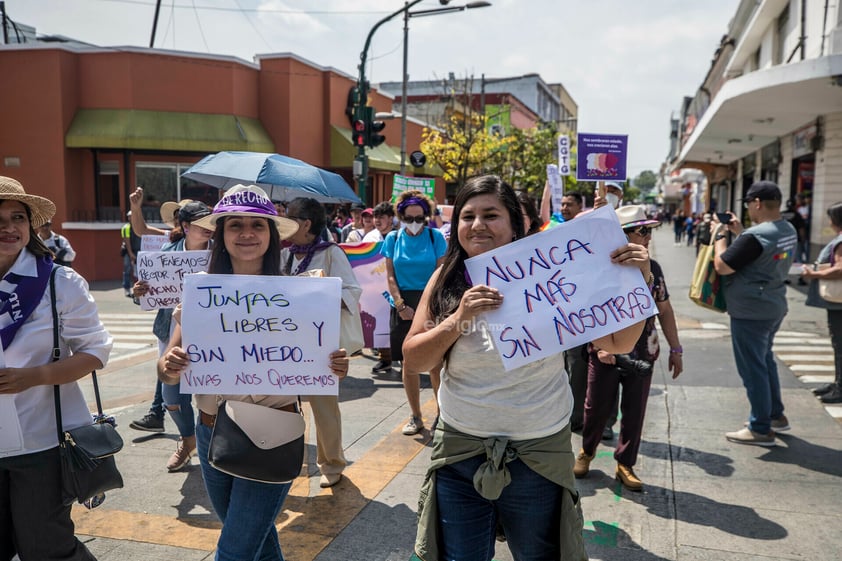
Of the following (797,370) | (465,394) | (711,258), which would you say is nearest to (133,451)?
(465,394)

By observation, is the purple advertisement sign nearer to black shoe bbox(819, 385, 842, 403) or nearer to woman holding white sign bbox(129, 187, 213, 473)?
black shoe bbox(819, 385, 842, 403)

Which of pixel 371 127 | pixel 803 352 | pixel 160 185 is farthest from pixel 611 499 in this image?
pixel 160 185

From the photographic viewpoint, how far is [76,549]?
8.87 ft

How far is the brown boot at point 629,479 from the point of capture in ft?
14.3

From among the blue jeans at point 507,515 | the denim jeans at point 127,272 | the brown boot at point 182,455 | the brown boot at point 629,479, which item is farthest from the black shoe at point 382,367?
the denim jeans at point 127,272

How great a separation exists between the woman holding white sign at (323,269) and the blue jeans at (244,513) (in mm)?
1673

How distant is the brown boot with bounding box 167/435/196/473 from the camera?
4.72m

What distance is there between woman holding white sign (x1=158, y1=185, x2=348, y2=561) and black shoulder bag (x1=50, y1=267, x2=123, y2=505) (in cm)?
34

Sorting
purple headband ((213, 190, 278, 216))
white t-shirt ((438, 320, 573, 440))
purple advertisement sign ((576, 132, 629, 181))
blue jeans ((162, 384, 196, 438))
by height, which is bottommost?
blue jeans ((162, 384, 196, 438))

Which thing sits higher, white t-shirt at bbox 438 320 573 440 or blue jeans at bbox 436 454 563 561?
white t-shirt at bbox 438 320 573 440

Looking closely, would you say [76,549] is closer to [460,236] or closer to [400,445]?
[460,236]

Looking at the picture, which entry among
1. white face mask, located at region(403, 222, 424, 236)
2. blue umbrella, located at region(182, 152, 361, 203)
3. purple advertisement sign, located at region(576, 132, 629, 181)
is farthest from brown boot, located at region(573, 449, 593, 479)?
purple advertisement sign, located at region(576, 132, 629, 181)

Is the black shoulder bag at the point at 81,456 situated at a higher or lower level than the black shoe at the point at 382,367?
higher

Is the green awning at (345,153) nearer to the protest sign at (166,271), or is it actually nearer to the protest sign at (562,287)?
the protest sign at (166,271)
